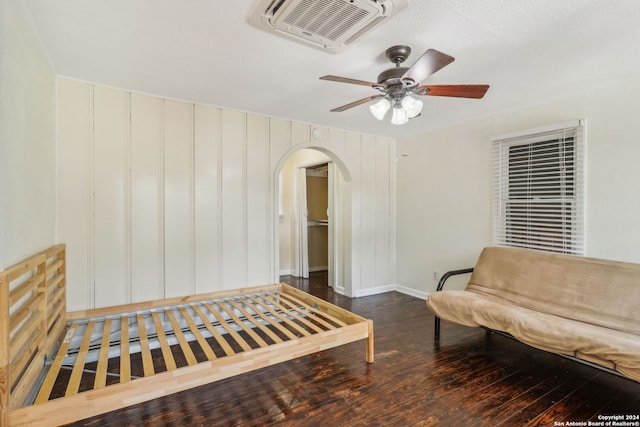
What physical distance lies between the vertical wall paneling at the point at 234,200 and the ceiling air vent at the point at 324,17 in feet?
5.42

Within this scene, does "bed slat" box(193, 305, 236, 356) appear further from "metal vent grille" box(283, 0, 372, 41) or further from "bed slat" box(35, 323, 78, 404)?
"metal vent grille" box(283, 0, 372, 41)

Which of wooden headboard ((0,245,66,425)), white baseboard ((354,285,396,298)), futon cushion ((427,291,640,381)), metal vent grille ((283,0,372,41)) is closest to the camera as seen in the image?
wooden headboard ((0,245,66,425))

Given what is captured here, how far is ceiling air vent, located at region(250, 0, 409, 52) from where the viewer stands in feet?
5.05

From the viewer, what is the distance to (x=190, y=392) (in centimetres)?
205

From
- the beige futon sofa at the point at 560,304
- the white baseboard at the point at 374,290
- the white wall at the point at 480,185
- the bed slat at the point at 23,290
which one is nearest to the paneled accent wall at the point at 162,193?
the bed slat at the point at 23,290

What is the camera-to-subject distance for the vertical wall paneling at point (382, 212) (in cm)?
449

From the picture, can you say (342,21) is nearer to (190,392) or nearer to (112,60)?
(112,60)

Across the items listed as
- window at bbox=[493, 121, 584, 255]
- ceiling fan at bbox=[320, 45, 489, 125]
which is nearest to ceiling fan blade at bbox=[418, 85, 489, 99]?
ceiling fan at bbox=[320, 45, 489, 125]

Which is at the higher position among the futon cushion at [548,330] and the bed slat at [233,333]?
the futon cushion at [548,330]

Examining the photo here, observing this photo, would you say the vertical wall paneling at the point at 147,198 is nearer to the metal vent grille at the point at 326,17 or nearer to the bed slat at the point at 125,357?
the bed slat at the point at 125,357

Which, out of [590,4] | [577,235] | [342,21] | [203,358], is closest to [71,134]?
[203,358]

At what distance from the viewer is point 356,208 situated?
4.30 meters

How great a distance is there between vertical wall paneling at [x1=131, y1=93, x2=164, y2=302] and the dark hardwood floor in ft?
4.07

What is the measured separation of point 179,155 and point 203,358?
1.89 m
